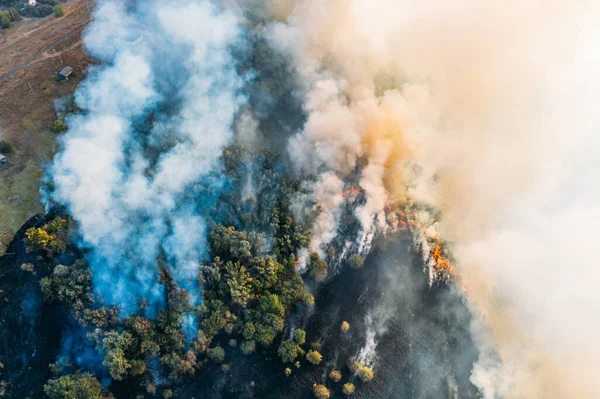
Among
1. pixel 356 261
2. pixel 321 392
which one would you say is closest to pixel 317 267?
pixel 356 261

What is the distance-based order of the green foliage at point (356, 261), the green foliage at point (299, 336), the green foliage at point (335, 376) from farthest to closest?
the green foliage at point (356, 261) → the green foliage at point (299, 336) → the green foliage at point (335, 376)

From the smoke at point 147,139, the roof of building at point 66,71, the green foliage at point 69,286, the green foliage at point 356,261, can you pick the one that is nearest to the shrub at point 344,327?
the green foliage at point 356,261

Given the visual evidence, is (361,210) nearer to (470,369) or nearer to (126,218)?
(470,369)

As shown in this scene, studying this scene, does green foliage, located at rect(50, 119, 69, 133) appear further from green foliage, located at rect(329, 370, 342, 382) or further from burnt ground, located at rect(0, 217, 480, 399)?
green foliage, located at rect(329, 370, 342, 382)

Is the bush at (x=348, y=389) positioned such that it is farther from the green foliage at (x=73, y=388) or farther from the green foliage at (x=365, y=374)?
the green foliage at (x=73, y=388)

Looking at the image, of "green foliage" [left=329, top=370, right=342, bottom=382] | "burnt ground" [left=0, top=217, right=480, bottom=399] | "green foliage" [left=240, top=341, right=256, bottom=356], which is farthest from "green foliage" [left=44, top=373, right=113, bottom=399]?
"green foliage" [left=329, top=370, right=342, bottom=382]

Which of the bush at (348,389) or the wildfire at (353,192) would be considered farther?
the wildfire at (353,192)
